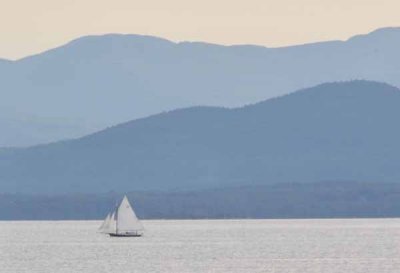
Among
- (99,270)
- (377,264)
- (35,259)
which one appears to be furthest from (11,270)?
→ (377,264)

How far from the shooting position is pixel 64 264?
7229 inches

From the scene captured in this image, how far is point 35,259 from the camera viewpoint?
19788 centimetres

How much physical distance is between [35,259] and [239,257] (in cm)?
2423

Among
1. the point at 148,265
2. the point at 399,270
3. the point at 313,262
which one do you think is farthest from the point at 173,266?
the point at 399,270

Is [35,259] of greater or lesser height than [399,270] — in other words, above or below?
above

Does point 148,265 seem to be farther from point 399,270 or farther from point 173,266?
point 399,270

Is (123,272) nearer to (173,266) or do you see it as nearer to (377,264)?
(173,266)

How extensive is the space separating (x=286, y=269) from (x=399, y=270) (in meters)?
11.4

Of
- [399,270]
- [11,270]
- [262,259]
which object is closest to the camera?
[399,270]

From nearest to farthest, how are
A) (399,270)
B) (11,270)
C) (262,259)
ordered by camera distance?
(399,270) < (11,270) < (262,259)

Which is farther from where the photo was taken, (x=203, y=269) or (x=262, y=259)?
(x=262, y=259)

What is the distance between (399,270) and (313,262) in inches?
731

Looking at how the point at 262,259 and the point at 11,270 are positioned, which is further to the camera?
the point at 262,259

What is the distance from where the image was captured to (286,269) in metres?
166
